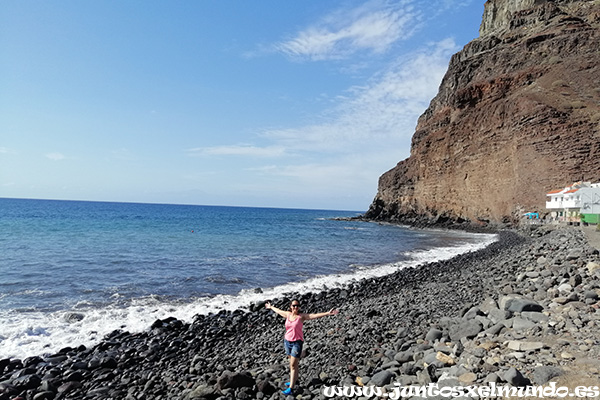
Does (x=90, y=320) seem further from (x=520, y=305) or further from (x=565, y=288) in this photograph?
(x=565, y=288)

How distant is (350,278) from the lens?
1689cm

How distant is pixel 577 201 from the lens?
3353cm

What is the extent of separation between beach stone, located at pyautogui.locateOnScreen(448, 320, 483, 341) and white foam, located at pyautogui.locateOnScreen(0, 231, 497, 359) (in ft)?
24.4

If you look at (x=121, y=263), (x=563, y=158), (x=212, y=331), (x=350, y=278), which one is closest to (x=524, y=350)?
(x=212, y=331)

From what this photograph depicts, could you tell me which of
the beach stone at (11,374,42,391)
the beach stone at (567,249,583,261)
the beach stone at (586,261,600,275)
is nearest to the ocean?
the beach stone at (11,374,42,391)

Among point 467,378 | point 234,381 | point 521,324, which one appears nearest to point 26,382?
point 234,381

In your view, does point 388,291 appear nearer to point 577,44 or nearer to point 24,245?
point 24,245

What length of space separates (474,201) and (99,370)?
58.5 metres

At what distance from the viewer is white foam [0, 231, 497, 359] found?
8.40 m

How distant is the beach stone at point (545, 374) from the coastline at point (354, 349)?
23 millimetres

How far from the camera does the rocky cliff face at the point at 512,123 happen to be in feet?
137

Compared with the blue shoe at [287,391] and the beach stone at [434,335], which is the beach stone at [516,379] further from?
the blue shoe at [287,391]

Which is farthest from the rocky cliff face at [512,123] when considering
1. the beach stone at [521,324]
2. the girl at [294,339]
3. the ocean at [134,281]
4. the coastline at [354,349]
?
the girl at [294,339]

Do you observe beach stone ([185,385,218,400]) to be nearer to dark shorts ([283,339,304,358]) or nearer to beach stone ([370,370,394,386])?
dark shorts ([283,339,304,358])
